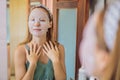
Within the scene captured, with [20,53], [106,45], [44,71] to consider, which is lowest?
[44,71]

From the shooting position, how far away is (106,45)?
758 millimetres

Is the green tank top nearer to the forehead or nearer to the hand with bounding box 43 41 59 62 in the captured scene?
the hand with bounding box 43 41 59 62

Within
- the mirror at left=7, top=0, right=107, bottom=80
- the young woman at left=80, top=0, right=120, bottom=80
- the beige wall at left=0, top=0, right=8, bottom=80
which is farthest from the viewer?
the beige wall at left=0, top=0, right=8, bottom=80

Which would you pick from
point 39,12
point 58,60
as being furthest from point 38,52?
point 39,12

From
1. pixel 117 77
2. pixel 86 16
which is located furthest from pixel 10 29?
pixel 117 77

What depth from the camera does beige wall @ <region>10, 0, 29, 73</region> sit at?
Result: 4.09 feet

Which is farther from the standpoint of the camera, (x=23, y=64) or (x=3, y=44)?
(x=3, y=44)

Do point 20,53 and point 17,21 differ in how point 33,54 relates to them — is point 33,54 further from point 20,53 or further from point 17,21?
point 17,21

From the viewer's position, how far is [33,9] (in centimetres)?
122

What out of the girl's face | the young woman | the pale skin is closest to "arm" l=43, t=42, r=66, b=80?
the pale skin

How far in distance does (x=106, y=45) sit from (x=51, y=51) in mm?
540

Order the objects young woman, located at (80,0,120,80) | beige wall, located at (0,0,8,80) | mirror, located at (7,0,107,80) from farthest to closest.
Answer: beige wall, located at (0,0,8,80)
mirror, located at (7,0,107,80)
young woman, located at (80,0,120,80)

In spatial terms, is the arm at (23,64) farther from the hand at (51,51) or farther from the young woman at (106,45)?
the young woman at (106,45)

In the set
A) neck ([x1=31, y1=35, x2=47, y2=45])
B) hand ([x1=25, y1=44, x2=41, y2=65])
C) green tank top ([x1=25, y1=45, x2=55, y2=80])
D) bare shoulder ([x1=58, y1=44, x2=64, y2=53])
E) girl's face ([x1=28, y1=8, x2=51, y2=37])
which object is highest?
girl's face ([x1=28, y1=8, x2=51, y2=37])
